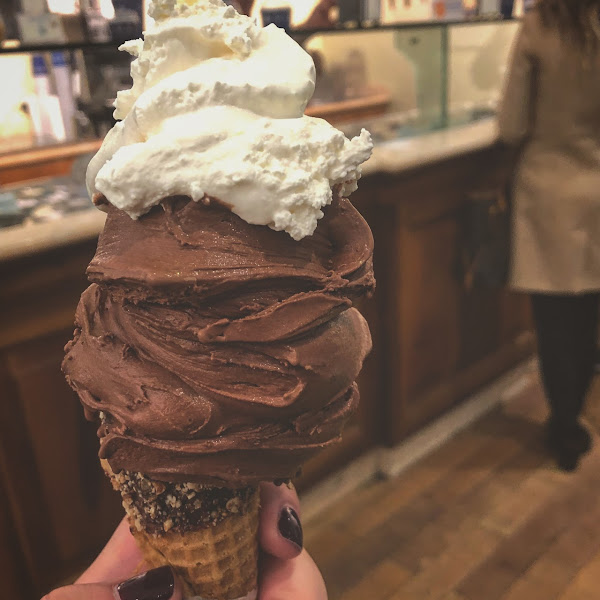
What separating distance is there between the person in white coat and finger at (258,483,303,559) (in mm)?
1903

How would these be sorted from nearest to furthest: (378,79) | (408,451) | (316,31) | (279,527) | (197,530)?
(197,530), (279,527), (316,31), (408,451), (378,79)

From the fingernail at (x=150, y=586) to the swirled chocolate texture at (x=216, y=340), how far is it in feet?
0.87

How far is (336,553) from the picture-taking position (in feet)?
8.68

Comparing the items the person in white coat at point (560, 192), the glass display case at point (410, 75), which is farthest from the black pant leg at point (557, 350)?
the glass display case at point (410, 75)

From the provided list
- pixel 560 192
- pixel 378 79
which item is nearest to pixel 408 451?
pixel 560 192

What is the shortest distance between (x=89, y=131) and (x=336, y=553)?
205 centimetres

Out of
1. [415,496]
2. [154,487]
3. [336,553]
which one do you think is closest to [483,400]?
[415,496]

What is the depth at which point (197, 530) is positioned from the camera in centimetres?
117

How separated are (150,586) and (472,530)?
1.85m


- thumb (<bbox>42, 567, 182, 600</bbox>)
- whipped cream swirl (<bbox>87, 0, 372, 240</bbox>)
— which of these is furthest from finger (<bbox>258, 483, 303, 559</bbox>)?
whipped cream swirl (<bbox>87, 0, 372, 240</bbox>)

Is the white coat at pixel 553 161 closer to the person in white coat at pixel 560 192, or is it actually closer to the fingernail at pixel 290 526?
the person in white coat at pixel 560 192

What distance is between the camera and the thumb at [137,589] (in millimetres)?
1161

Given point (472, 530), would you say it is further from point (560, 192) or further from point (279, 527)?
point (279, 527)

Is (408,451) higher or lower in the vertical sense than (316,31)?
lower
